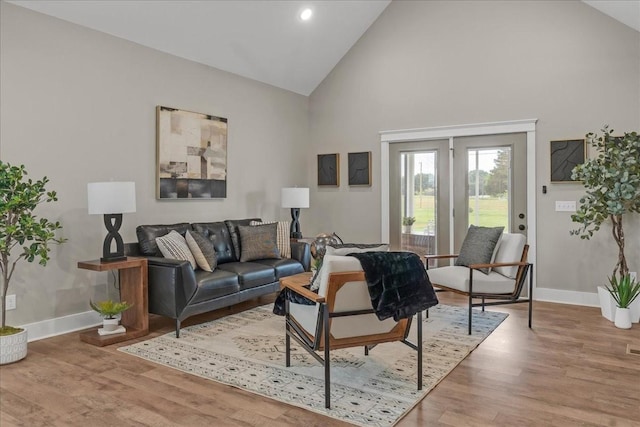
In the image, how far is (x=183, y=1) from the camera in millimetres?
4738

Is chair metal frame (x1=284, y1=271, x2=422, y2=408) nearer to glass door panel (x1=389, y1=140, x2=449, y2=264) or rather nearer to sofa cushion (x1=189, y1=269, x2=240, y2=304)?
sofa cushion (x1=189, y1=269, x2=240, y2=304)

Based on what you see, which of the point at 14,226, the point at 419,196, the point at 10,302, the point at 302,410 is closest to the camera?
the point at 302,410

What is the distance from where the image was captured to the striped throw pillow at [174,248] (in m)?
4.46

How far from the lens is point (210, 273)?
4.54 metres

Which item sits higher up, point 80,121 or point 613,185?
point 80,121

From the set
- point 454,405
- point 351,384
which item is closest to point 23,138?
point 351,384

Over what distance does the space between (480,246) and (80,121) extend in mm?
4112

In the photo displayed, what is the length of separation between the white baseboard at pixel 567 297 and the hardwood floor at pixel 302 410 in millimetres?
→ 1344

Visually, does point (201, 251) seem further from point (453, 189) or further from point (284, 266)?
point (453, 189)

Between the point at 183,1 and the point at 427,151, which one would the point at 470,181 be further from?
the point at 183,1

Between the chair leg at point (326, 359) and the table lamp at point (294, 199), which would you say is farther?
the table lamp at point (294, 199)

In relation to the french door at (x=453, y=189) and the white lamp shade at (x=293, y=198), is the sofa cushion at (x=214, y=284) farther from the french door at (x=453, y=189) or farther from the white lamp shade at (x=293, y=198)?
the french door at (x=453, y=189)

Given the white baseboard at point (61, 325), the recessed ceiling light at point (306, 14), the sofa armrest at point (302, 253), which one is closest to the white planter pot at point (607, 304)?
the sofa armrest at point (302, 253)

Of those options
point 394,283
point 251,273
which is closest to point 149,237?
point 251,273
